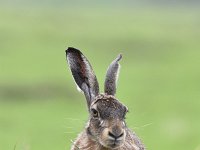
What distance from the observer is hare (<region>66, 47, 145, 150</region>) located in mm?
7789

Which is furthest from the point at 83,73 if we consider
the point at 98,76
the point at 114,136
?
the point at 98,76

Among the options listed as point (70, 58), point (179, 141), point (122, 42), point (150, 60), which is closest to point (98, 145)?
point (70, 58)

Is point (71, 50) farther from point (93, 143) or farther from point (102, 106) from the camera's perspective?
point (93, 143)

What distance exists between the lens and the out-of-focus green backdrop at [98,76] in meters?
24.1

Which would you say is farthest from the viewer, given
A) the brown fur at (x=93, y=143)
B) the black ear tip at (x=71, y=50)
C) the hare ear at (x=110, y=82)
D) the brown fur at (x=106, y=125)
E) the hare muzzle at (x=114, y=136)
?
the black ear tip at (x=71, y=50)

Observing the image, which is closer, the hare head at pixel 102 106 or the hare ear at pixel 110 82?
the hare head at pixel 102 106

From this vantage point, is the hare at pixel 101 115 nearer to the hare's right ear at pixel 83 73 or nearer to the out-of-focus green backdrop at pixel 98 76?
the hare's right ear at pixel 83 73

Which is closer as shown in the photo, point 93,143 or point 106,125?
point 106,125

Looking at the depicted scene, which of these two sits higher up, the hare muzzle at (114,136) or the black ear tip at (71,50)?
the black ear tip at (71,50)

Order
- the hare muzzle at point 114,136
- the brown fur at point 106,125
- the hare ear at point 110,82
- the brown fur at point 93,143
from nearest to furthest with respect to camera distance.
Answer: the hare muzzle at point 114,136, the brown fur at point 106,125, the brown fur at point 93,143, the hare ear at point 110,82

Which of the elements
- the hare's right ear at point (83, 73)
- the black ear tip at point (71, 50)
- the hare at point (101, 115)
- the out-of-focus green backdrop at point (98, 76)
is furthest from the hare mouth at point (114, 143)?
the black ear tip at point (71, 50)

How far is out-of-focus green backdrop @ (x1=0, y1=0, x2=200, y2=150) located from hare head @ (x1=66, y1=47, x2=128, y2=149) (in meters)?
0.35

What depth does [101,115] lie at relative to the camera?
26.1 ft

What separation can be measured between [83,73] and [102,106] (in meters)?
0.68
